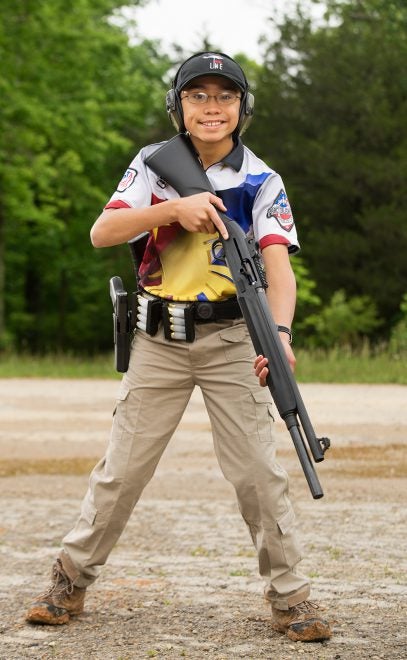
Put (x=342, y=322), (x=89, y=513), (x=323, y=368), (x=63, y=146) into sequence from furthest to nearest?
(x=63, y=146), (x=342, y=322), (x=323, y=368), (x=89, y=513)

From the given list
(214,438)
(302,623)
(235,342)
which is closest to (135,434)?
(214,438)

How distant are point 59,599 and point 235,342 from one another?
1218 millimetres

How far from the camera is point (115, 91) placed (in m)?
34.3

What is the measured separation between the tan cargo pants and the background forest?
2086 cm

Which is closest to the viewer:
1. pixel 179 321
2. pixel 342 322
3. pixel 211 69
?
pixel 211 69

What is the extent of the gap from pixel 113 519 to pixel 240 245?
115 cm

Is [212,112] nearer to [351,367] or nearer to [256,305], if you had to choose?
[256,305]

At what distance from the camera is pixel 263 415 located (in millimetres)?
4434

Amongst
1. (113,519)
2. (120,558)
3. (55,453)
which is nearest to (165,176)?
(113,519)

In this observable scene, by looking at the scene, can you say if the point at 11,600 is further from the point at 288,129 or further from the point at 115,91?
the point at 115,91

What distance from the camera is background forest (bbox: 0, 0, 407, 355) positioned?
28.3m

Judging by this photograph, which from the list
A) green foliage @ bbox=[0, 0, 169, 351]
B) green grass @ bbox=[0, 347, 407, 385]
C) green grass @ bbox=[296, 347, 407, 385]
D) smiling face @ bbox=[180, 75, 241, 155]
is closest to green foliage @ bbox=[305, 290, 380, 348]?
green grass @ bbox=[296, 347, 407, 385]

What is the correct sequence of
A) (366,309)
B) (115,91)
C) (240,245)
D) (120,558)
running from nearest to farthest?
1. (240,245)
2. (120,558)
3. (366,309)
4. (115,91)

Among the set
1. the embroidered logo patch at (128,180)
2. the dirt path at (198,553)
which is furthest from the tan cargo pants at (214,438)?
the embroidered logo patch at (128,180)
